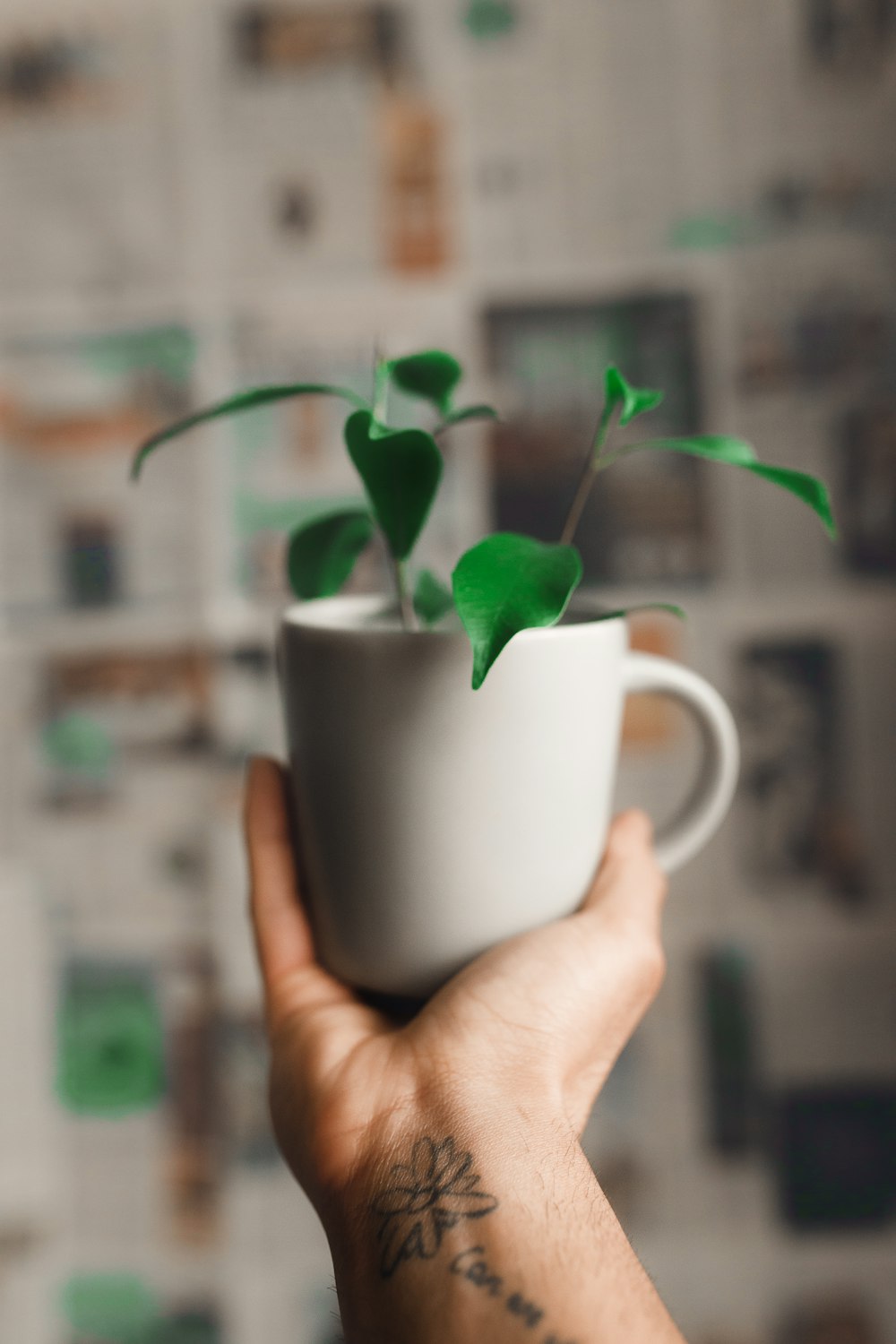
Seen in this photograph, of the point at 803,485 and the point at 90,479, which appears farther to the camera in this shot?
the point at 90,479

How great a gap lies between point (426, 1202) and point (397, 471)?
249 millimetres

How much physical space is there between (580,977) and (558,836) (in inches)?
2.5

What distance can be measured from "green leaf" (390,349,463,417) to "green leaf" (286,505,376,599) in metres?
0.07

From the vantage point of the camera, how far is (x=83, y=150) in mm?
698

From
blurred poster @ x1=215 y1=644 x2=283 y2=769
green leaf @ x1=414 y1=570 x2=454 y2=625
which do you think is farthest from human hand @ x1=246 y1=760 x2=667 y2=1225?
blurred poster @ x1=215 y1=644 x2=283 y2=769

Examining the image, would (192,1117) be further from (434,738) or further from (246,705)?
(434,738)

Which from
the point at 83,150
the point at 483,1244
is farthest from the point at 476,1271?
the point at 83,150

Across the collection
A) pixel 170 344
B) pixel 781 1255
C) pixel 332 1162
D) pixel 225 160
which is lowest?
pixel 781 1255

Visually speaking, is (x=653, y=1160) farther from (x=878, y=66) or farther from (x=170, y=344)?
(x=878, y=66)

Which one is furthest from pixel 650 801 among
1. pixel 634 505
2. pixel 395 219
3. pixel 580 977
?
pixel 395 219

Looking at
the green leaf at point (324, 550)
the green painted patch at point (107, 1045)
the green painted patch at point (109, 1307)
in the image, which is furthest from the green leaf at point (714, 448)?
the green painted patch at point (109, 1307)

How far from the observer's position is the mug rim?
345mm

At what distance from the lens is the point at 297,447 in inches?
28.0

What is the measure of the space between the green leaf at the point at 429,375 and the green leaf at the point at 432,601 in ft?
0.23
